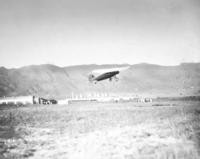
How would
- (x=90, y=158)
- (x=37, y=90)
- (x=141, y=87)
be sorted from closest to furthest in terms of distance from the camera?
(x=90, y=158)
(x=37, y=90)
(x=141, y=87)

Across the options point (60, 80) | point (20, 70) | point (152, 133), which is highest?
point (20, 70)

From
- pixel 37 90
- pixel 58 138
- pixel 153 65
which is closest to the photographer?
pixel 58 138

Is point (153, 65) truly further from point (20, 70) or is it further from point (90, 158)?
point (90, 158)

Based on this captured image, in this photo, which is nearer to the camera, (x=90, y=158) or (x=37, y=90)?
(x=90, y=158)

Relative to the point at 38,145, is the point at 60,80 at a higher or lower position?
higher

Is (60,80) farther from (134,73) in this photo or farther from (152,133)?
(152,133)

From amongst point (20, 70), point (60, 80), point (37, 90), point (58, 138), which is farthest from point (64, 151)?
point (20, 70)
